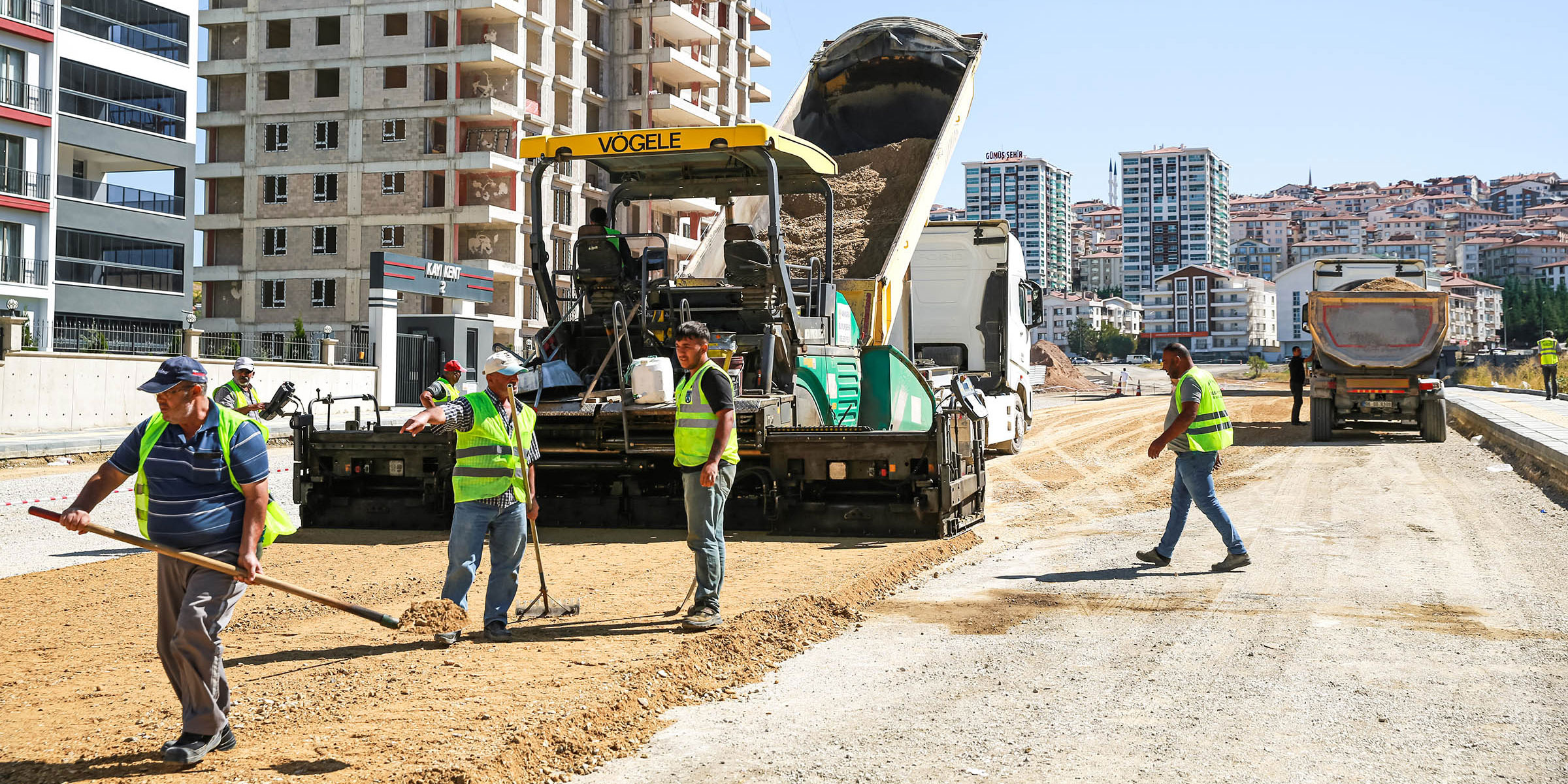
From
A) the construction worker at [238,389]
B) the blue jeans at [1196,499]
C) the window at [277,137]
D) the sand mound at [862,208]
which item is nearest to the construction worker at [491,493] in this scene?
the construction worker at [238,389]

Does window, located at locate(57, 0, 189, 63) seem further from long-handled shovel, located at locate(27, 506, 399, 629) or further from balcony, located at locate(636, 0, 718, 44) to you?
long-handled shovel, located at locate(27, 506, 399, 629)

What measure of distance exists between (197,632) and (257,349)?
92.4 feet

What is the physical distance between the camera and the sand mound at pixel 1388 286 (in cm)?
2188

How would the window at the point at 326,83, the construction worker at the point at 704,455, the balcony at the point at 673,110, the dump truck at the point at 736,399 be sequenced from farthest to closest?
the balcony at the point at 673,110, the window at the point at 326,83, the dump truck at the point at 736,399, the construction worker at the point at 704,455

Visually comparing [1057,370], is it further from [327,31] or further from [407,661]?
[407,661]

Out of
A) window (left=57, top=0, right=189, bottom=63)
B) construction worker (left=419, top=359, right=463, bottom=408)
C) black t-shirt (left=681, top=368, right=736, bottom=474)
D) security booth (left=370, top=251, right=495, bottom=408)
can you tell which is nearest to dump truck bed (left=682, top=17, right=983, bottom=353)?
construction worker (left=419, top=359, right=463, bottom=408)

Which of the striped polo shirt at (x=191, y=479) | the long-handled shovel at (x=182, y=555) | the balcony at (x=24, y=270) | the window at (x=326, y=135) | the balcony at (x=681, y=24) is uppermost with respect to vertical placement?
the balcony at (x=681, y=24)

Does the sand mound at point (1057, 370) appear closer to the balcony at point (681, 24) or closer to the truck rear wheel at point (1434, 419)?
the balcony at point (681, 24)

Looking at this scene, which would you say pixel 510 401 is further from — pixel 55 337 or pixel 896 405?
pixel 55 337

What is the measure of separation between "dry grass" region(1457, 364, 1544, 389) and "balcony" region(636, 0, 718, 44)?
114 feet

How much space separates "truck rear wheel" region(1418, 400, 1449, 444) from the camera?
2145 centimetres

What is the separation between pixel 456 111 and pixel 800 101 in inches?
1305

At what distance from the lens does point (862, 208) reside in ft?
49.0

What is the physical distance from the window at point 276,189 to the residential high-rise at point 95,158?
7.60 metres
